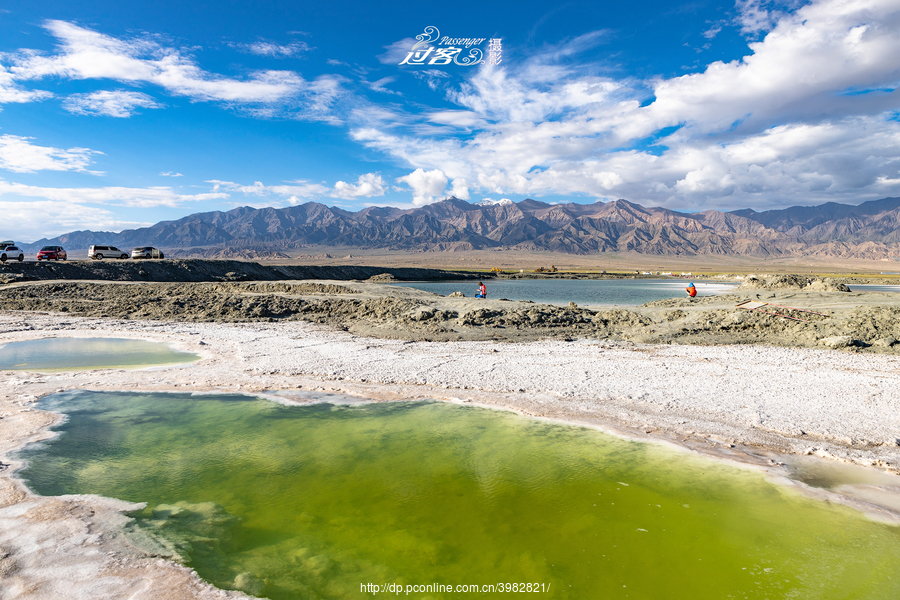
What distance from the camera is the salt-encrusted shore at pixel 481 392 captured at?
4453mm

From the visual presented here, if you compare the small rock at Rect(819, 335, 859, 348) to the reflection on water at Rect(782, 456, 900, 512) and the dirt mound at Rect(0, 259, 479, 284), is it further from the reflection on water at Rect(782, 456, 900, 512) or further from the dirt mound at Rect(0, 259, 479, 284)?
the dirt mound at Rect(0, 259, 479, 284)

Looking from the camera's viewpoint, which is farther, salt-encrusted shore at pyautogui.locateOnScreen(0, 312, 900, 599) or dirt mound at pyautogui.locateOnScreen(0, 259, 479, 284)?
dirt mound at pyautogui.locateOnScreen(0, 259, 479, 284)

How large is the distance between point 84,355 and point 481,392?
12.3 m

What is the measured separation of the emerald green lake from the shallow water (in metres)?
4.70

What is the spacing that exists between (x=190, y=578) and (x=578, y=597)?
3.65 meters

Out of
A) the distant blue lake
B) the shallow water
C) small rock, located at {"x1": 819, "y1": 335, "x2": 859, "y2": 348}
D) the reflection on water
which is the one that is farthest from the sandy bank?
the distant blue lake

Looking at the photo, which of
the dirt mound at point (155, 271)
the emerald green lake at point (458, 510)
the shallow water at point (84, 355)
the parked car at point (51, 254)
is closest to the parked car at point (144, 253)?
the dirt mound at point (155, 271)

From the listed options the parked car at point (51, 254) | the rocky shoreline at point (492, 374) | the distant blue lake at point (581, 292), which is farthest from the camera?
the parked car at point (51, 254)

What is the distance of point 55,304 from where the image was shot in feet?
78.0

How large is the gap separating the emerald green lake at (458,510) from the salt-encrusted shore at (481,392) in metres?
0.50

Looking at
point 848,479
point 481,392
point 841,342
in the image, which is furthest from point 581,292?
point 848,479

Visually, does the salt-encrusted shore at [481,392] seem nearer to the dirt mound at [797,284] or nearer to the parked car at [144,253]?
the dirt mound at [797,284]

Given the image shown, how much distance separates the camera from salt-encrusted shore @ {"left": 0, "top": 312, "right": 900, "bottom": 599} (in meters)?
4.45

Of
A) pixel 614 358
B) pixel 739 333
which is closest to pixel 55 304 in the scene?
pixel 614 358
